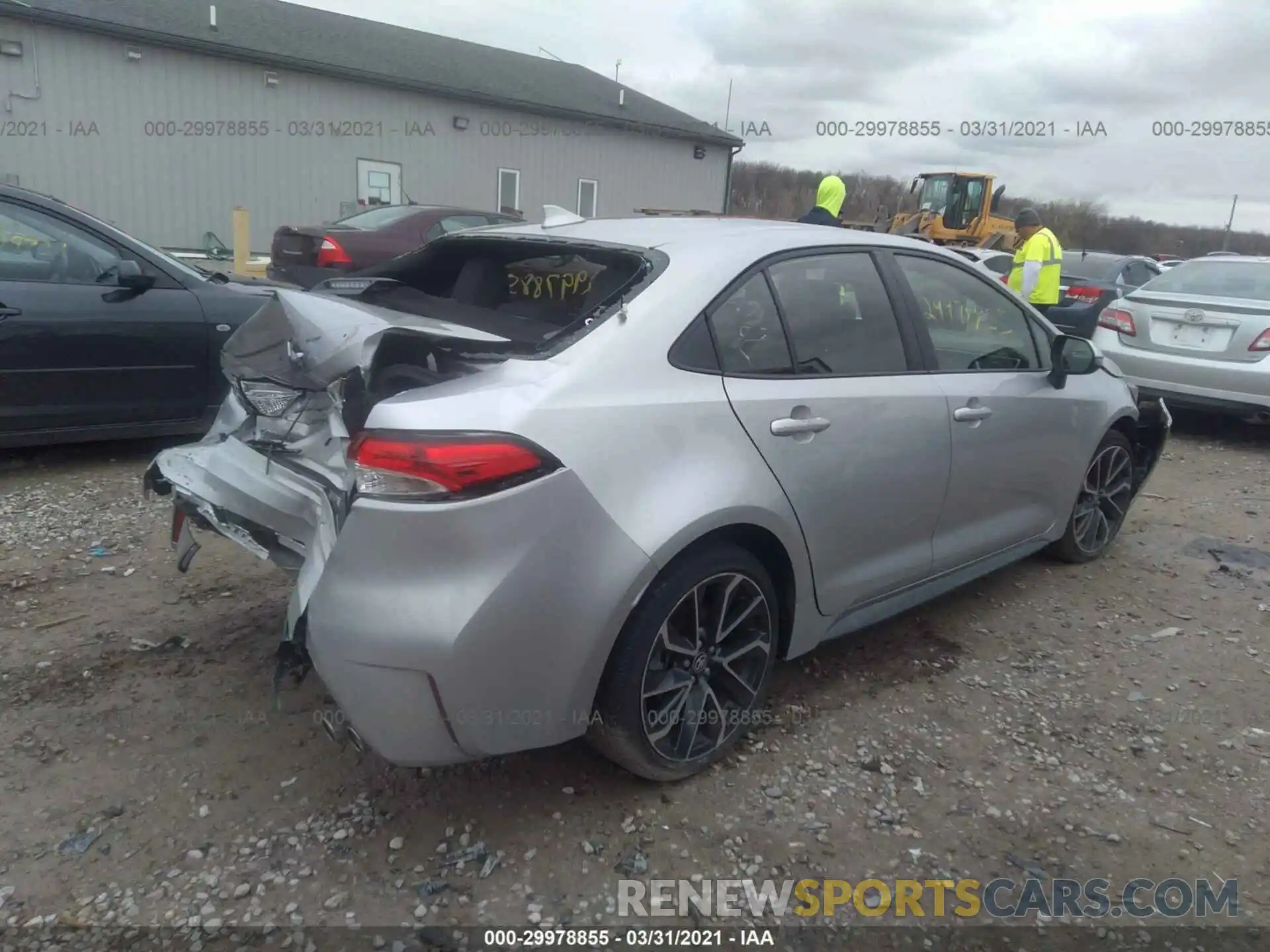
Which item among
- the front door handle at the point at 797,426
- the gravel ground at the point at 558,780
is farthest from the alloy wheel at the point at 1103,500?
the front door handle at the point at 797,426

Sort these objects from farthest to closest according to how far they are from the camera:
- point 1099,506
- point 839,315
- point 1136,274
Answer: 1. point 1136,274
2. point 1099,506
3. point 839,315

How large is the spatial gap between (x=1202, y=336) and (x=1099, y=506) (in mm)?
3480

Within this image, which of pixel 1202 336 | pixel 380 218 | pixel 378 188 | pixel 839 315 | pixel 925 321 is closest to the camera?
pixel 839 315

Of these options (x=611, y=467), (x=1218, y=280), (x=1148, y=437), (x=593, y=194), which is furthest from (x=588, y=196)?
(x=611, y=467)

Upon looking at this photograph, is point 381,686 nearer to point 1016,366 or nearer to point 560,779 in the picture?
point 560,779

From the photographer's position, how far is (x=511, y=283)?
3.36 m

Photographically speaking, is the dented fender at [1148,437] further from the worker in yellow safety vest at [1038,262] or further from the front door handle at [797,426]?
the worker in yellow safety vest at [1038,262]

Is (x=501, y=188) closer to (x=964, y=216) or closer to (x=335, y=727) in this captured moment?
(x=964, y=216)

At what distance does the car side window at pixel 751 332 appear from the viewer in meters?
2.77

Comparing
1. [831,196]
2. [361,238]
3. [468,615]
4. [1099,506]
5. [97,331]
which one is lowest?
[1099,506]

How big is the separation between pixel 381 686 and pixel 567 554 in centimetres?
54

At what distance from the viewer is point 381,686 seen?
2232 millimetres

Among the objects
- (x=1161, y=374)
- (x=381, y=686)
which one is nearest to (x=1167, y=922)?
(x=381, y=686)

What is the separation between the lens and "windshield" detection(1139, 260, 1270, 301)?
751 cm
